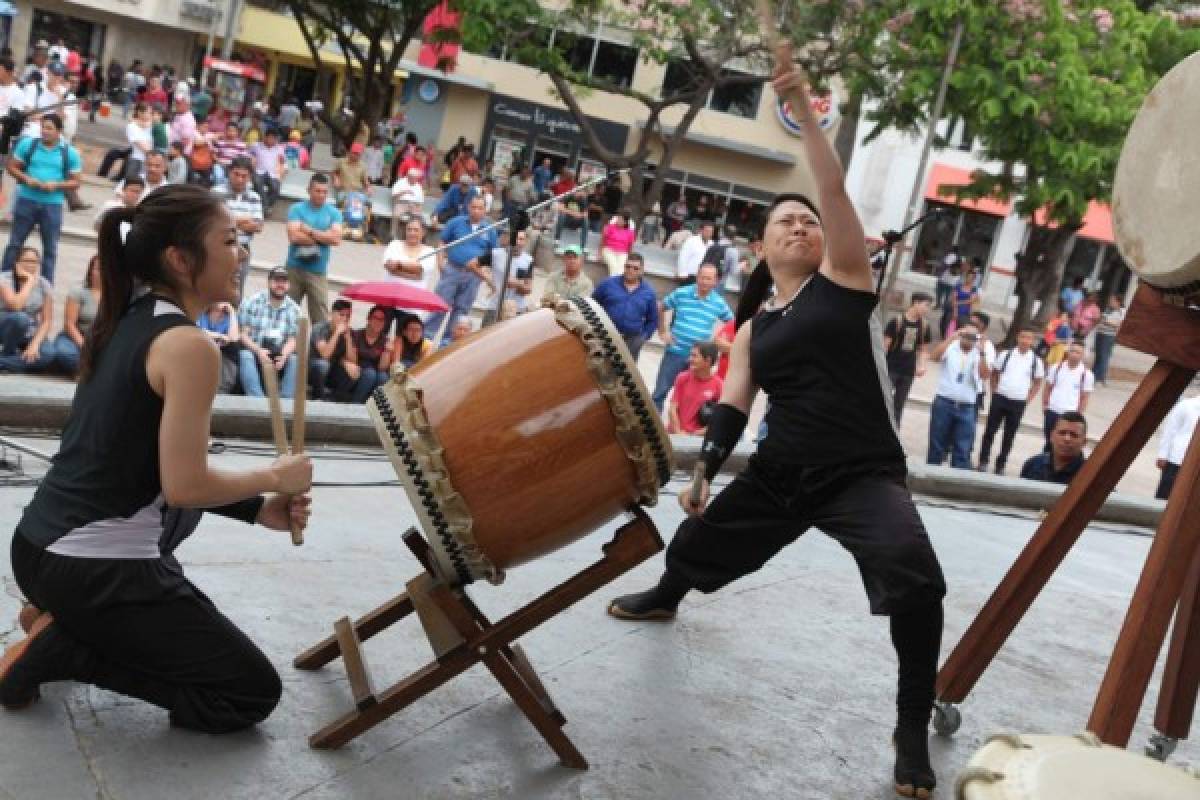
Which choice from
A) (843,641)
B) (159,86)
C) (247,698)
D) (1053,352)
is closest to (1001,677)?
(843,641)

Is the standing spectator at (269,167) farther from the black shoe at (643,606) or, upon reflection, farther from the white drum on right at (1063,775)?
the white drum on right at (1063,775)

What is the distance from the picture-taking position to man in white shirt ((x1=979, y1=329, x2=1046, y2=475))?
1396cm

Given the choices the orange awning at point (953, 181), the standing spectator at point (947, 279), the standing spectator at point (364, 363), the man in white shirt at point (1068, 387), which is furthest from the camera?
the orange awning at point (953, 181)

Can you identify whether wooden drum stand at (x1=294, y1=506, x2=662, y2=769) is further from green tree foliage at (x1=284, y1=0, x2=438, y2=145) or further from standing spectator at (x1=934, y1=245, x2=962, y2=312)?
green tree foliage at (x1=284, y1=0, x2=438, y2=145)

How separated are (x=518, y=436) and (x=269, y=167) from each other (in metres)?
18.4

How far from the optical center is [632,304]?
12.5 metres

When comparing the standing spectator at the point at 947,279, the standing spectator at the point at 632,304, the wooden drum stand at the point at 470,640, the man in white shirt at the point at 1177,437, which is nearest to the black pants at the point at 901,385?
the man in white shirt at the point at 1177,437

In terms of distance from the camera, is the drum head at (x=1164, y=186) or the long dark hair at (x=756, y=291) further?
the long dark hair at (x=756, y=291)

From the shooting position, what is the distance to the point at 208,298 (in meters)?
3.79

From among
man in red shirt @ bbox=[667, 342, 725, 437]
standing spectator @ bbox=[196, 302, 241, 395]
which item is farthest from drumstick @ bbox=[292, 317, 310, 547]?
man in red shirt @ bbox=[667, 342, 725, 437]

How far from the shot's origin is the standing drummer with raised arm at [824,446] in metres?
4.27

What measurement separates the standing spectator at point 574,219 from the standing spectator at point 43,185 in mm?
10961

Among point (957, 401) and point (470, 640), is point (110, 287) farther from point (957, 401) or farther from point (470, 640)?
point (957, 401)

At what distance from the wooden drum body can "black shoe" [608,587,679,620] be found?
1.51m
